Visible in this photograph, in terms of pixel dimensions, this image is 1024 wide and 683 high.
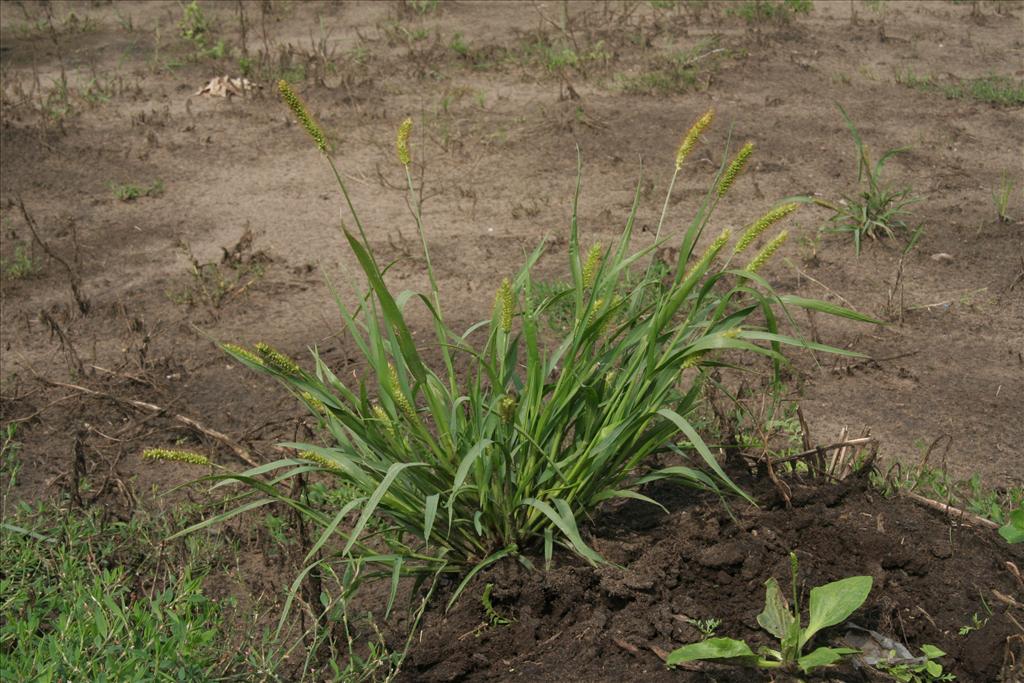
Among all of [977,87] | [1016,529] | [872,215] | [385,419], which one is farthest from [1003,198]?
[385,419]

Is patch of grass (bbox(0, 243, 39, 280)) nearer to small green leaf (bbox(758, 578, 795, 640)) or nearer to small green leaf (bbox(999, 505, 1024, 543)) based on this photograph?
small green leaf (bbox(758, 578, 795, 640))

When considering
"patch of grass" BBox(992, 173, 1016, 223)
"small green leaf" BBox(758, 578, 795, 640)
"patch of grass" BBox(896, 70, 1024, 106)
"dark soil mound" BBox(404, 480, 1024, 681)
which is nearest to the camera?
"small green leaf" BBox(758, 578, 795, 640)

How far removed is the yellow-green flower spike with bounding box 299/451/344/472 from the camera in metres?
2.55

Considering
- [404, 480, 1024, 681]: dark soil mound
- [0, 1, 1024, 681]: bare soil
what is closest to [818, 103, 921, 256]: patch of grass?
[0, 1, 1024, 681]: bare soil

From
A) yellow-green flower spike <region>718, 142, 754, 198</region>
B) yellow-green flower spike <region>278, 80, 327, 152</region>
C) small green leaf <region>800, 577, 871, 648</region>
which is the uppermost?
yellow-green flower spike <region>278, 80, 327, 152</region>

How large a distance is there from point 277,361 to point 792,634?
1218 mm

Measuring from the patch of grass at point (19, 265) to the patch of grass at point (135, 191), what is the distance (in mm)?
748

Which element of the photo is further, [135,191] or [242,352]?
[135,191]

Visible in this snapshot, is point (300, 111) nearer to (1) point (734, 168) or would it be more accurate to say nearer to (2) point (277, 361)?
(2) point (277, 361)

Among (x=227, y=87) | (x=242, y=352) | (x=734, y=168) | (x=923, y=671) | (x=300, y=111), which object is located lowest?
(x=923, y=671)

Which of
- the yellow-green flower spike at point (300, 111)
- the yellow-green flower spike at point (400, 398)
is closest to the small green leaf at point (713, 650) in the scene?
the yellow-green flower spike at point (400, 398)

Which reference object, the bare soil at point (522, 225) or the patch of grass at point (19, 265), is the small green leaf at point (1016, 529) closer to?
the bare soil at point (522, 225)

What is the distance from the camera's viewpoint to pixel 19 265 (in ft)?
16.3

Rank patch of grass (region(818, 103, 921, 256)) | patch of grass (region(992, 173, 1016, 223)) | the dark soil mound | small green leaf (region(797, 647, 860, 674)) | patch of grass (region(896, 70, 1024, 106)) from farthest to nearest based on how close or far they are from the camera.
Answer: patch of grass (region(896, 70, 1024, 106)) → patch of grass (region(992, 173, 1016, 223)) → patch of grass (region(818, 103, 921, 256)) → the dark soil mound → small green leaf (region(797, 647, 860, 674))
